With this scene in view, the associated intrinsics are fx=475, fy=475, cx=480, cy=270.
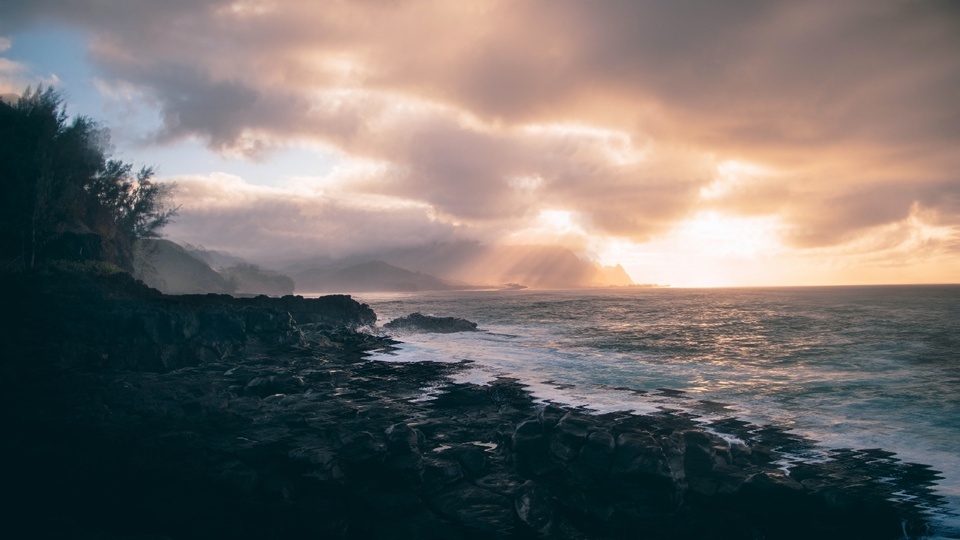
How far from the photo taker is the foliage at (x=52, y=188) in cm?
3634

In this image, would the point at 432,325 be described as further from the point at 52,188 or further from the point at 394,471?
the point at 394,471

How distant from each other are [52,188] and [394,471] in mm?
42892

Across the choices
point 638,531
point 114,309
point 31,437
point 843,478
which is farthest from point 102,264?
point 843,478

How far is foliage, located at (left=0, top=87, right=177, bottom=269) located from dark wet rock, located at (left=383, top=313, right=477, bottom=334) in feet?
101

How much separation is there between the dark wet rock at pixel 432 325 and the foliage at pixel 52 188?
3084 cm

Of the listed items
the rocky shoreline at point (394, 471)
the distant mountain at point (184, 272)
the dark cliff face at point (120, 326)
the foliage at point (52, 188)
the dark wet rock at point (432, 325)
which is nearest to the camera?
the rocky shoreline at point (394, 471)

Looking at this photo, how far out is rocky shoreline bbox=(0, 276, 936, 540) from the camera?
9859 mm

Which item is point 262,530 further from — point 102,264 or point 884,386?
point 102,264

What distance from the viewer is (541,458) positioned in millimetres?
12945

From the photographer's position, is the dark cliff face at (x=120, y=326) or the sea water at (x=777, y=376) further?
the dark cliff face at (x=120, y=326)

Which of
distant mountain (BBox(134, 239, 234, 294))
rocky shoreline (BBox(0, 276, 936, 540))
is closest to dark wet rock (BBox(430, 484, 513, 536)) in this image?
rocky shoreline (BBox(0, 276, 936, 540))

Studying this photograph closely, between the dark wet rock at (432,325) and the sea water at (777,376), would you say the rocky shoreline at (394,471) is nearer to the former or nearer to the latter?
the sea water at (777,376)

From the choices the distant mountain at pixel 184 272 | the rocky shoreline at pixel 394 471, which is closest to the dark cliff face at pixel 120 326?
the rocky shoreline at pixel 394 471

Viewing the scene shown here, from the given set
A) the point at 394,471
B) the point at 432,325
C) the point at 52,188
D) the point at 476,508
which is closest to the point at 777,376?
the point at 476,508
